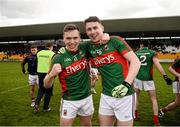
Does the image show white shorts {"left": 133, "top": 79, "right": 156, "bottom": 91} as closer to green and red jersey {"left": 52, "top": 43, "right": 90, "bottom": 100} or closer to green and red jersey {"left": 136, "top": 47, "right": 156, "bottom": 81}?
green and red jersey {"left": 136, "top": 47, "right": 156, "bottom": 81}

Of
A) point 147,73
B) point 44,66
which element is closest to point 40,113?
point 44,66

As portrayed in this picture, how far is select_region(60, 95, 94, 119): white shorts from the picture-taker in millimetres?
4484

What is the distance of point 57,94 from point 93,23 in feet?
28.0

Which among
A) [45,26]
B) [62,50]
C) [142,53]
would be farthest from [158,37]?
[62,50]

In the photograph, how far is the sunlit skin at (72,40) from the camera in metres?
4.29

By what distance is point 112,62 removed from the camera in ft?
13.2

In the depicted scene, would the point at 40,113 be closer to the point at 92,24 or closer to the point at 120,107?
the point at 120,107

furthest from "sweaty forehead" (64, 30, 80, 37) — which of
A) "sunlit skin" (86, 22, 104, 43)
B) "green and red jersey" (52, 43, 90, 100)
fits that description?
"sunlit skin" (86, 22, 104, 43)

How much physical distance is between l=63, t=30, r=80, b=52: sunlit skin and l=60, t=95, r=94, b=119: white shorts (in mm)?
842

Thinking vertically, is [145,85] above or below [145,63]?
below

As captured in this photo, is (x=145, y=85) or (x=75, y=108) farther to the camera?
(x=145, y=85)

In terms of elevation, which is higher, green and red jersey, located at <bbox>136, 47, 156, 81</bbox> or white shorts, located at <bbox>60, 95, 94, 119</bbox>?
green and red jersey, located at <bbox>136, 47, 156, 81</bbox>

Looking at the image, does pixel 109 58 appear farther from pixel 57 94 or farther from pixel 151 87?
pixel 57 94

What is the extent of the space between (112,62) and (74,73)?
27.8 inches
